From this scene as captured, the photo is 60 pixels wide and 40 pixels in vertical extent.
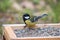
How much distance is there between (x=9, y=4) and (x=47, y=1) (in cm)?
79

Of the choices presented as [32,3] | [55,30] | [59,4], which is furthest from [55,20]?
[55,30]

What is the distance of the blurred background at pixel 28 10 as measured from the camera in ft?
14.6

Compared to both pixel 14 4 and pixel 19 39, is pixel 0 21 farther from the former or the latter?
pixel 19 39

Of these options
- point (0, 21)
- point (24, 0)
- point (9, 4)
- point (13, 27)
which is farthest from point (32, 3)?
point (13, 27)

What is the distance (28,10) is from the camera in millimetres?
4609

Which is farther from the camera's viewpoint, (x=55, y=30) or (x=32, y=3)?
(x=32, y=3)

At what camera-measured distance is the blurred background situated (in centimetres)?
446

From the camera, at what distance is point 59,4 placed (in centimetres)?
495

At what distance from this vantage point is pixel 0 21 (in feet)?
14.7

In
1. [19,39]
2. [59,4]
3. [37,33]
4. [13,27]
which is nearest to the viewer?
[19,39]

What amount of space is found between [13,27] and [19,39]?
1.62 feet

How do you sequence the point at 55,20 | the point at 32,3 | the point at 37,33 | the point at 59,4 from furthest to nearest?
the point at 32,3, the point at 59,4, the point at 55,20, the point at 37,33

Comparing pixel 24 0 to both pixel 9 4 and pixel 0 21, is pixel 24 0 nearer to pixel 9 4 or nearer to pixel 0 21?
pixel 9 4

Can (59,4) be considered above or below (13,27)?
below
